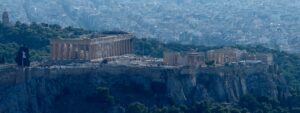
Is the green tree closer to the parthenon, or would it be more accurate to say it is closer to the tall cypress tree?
the tall cypress tree

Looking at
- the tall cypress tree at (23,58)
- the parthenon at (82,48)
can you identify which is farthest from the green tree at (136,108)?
the parthenon at (82,48)

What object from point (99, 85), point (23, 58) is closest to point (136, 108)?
point (99, 85)

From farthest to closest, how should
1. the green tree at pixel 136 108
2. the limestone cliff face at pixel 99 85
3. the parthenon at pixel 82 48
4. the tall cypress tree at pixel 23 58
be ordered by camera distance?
the parthenon at pixel 82 48
the tall cypress tree at pixel 23 58
the limestone cliff face at pixel 99 85
the green tree at pixel 136 108

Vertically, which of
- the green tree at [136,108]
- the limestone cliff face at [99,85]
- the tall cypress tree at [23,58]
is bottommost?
the green tree at [136,108]

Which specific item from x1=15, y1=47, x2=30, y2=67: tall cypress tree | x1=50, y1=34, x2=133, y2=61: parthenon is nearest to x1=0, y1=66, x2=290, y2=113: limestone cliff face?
x1=15, y1=47, x2=30, y2=67: tall cypress tree

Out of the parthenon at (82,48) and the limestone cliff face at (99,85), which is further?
the parthenon at (82,48)

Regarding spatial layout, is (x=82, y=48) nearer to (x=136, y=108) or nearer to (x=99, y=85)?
(x=99, y=85)

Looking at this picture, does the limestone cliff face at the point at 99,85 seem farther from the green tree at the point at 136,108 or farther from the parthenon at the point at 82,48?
the parthenon at the point at 82,48

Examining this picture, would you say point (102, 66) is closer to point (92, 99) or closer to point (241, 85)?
point (92, 99)

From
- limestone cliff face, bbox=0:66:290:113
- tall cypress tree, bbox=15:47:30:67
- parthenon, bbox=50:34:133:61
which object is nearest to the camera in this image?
limestone cliff face, bbox=0:66:290:113

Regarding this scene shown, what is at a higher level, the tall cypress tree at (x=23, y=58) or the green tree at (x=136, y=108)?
the tall cypress tree at (x=23, y=58)
